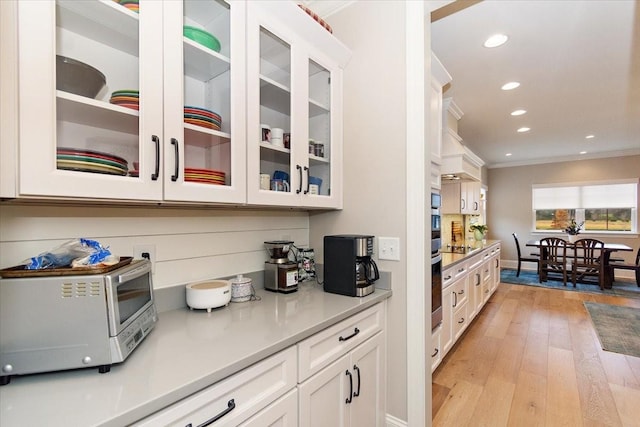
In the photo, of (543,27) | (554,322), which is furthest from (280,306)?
(554,322)

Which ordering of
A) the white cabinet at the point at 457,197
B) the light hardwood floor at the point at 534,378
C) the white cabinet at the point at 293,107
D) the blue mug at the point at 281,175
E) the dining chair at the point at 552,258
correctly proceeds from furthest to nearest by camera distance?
1. the dining chair at the point at 552,258
2. the white cabinet at the point at 457,197
3. the light hardwood floor at the point at 534,378
4. the blue mug at the point at 281,175
5. the white cabinet at the point at 293,107

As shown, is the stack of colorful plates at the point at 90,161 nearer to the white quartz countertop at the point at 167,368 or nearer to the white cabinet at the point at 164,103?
the white cabinet at the point at 164,103

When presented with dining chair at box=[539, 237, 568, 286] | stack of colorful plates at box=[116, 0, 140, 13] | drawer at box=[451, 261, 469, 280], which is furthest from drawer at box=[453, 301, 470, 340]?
dining chair at box=[539, 237, 568, 286]

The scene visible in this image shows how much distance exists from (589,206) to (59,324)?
8875 mm

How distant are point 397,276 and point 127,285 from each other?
124 cm

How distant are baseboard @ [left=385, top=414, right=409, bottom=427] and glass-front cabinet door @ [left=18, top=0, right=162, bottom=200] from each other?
162 centimetres

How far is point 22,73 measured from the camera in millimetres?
749

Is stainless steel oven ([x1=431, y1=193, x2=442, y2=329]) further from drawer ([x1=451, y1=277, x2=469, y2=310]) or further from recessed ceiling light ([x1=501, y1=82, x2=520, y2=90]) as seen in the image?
recessed ceiling light ([x1=501, y1=82, x2=520, y2=90])

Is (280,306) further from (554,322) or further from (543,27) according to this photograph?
(554,322)

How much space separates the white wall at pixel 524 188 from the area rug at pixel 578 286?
3.57ft

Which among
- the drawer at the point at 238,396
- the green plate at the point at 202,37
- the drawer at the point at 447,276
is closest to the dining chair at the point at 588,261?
the drawer at the point at 447,276

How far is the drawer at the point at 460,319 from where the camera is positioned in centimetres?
271

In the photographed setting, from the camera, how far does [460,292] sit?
284cm

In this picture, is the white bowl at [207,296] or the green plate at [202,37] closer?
the green plate at [202,37]
